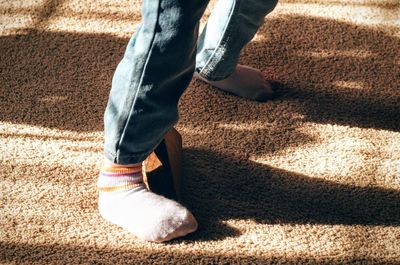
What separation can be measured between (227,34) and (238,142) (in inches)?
9.9

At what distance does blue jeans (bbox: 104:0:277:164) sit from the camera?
930mm

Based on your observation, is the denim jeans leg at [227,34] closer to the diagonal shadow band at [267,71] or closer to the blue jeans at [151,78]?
the diagonal shadow band at [267,71]

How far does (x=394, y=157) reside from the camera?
4.32 feet

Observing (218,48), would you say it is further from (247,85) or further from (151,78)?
(151,78)

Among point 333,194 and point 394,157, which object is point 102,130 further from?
point 394,157

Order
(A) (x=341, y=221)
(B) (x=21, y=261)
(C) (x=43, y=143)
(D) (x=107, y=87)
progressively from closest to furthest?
(B) (x=21, y=261), (A) (x=341, y=221), (C) (x=43, y=143), (D) (x=107, y=87)

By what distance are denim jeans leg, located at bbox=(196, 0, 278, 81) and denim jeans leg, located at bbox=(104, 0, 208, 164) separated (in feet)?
1.01

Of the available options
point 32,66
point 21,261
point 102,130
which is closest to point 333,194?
point 102,130

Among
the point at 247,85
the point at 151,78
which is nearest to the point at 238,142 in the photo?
the point at 247,85

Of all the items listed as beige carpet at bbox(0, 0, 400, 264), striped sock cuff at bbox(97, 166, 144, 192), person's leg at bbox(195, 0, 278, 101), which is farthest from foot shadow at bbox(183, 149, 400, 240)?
person's leg at bbox(195, 0, 278, 101)

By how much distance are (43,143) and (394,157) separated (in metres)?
0.80

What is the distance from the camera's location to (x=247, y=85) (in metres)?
1.44

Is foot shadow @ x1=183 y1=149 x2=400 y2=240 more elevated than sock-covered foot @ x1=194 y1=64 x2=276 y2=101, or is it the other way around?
sock-covered foot @ x1=194 y1=64 x2=276 y2=101

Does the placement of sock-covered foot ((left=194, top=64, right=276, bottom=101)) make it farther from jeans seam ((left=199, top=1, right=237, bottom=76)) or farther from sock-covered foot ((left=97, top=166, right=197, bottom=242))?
sock-covered foot ((left=97, top=166, right=197, bottom=242))
